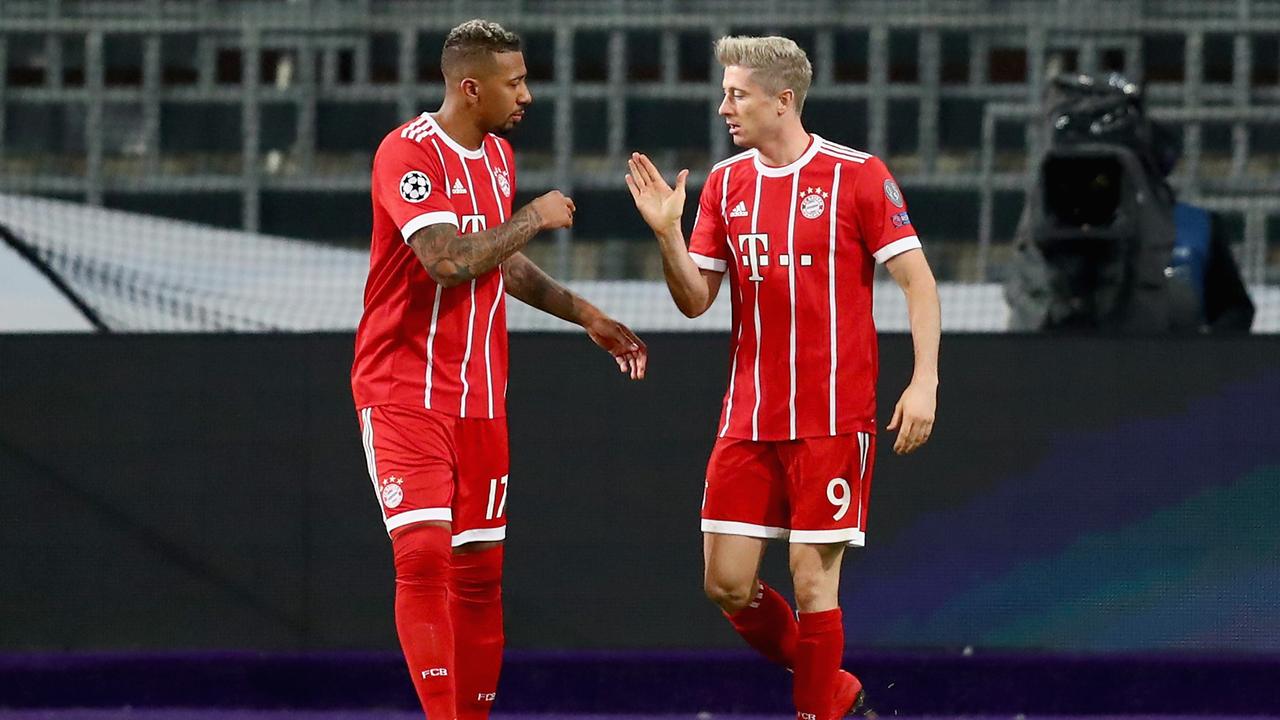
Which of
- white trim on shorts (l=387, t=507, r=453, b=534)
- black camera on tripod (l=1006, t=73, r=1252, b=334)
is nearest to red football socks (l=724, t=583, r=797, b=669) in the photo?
white trim on shorts (l=387, t=507, r=453, b=534)

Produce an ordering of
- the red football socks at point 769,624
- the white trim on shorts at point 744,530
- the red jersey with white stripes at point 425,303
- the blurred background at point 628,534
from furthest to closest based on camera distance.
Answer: the blurred background at point 628,534 < the red football socks at point 769,624 < the white trim on shorts at point 744,530 < the red jersey with white stripes at point 425,303

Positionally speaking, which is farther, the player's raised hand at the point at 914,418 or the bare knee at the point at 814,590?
the bare knee at the point at 814,590

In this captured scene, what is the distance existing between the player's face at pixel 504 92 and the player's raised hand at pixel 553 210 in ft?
0.66

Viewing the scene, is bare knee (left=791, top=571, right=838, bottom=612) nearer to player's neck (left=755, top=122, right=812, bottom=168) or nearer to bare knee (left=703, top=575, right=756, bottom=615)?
bare knee (left=703, top=575, right=756, bottom=615)

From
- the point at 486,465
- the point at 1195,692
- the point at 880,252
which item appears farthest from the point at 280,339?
the point at 1195,692

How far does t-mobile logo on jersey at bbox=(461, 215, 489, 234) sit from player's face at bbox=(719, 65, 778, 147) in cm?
61

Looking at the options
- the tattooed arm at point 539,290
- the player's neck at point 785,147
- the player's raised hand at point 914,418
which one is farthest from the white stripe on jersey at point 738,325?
the player's raised hand at point 914,418

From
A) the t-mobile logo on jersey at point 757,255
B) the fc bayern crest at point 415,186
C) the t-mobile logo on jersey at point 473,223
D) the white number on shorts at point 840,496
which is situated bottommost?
the white number on shorts at point 840,496

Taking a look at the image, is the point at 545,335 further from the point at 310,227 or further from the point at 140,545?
the point at 310,227

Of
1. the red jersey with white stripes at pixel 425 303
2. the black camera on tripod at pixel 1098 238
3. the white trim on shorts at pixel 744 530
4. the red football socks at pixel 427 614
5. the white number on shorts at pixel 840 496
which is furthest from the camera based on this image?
the black camera on tripod at pixel 1098 238

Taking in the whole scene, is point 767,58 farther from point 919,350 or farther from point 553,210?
point 919,350

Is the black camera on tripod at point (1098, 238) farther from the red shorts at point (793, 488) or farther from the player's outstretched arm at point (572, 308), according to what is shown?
the player's outstretched arm at point (572, 308)

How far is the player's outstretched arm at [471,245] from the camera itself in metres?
3.79

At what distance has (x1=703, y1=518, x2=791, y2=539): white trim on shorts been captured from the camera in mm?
4266
